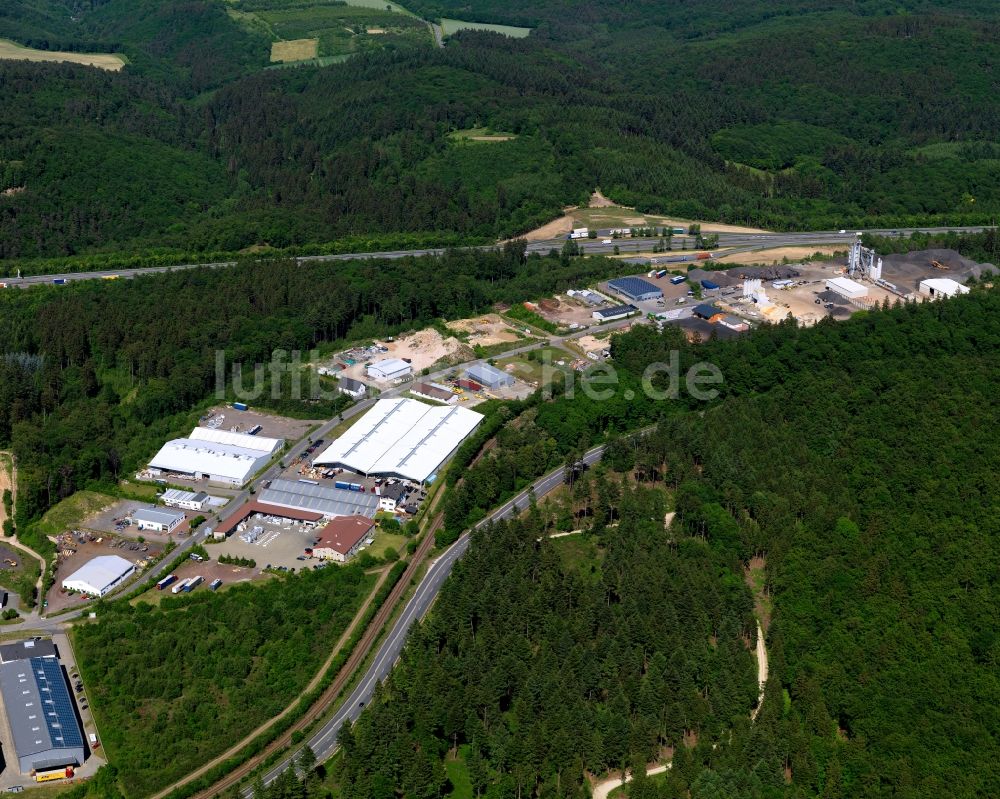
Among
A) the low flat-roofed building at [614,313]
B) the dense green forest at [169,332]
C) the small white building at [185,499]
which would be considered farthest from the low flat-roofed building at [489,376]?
the small white building at [185,499]

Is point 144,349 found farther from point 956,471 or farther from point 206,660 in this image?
point 956,471

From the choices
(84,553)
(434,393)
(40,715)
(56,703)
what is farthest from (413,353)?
(40,715)

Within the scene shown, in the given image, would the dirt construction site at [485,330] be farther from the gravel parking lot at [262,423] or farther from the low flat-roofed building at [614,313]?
the gravel parking lot at [262,423]

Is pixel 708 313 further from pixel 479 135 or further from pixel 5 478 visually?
pixel 479 135

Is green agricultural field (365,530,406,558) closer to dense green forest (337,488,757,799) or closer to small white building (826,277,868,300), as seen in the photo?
dense green forest (337,488,757,799)

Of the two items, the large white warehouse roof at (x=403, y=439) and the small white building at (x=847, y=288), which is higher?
the small white building at (x=847, y=288)

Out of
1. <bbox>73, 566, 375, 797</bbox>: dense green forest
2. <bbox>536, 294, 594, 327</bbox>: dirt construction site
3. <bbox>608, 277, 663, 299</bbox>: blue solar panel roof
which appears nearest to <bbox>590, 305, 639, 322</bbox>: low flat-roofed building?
<bbox>536, 294, 594, 327</bbox>: dirt construction site
